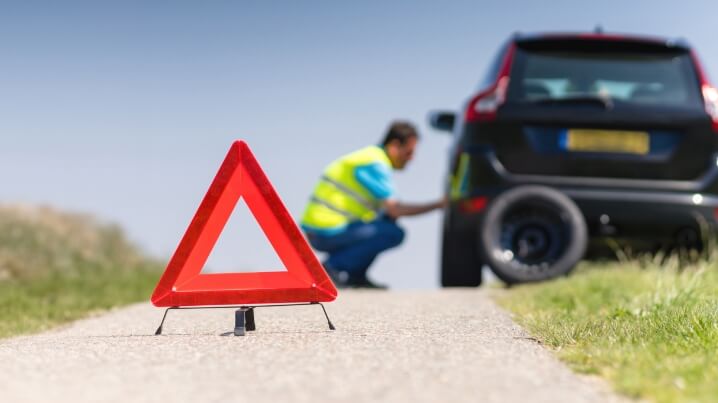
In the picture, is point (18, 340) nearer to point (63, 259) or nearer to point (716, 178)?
point (716, 178)

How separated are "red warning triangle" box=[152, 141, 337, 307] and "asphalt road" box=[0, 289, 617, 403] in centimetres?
22

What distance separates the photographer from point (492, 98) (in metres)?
8.41

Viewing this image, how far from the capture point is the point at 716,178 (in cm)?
843

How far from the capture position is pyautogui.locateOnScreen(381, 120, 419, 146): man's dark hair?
1094 centimetres

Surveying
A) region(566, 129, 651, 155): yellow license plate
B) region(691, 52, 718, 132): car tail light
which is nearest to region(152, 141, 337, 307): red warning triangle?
region(566, 129, 651, 155): yellow license plate

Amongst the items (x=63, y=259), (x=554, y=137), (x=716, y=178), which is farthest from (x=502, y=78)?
(x=63, y=259)

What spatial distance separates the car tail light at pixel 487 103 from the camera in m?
8.37

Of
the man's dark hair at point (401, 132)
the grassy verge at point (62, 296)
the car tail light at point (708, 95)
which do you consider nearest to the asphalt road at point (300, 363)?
the grassy verge at point (62, 296)

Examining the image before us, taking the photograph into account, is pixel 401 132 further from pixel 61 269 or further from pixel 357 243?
pixel 61 269

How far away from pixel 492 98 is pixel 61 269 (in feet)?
22.0

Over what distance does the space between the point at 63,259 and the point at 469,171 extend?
674 cm

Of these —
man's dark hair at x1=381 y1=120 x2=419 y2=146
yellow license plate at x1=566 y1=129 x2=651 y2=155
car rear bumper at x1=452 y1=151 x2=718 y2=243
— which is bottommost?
car rear bumper at x1=452 y1=151 x2=718 y2=243

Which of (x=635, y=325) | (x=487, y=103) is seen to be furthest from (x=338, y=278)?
(x=635, y=325)

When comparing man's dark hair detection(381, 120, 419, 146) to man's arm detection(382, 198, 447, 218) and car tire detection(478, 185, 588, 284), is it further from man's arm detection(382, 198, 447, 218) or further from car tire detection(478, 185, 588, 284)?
car tire detection(478, 185, 588, 284)
